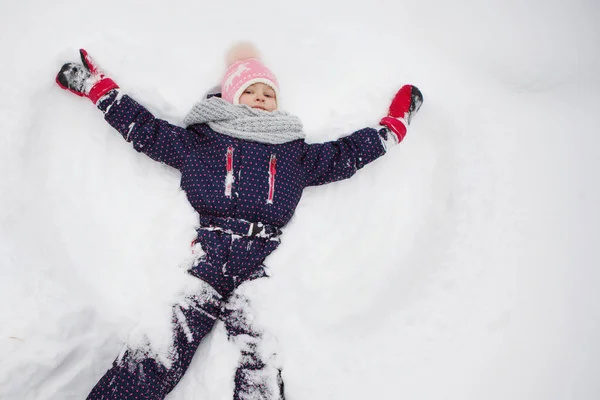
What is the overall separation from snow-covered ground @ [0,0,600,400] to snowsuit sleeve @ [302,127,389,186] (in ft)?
0.34

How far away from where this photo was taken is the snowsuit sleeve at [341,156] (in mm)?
1623

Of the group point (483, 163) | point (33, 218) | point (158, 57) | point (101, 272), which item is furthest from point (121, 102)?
point (483, 163)

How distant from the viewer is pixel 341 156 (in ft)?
5.35

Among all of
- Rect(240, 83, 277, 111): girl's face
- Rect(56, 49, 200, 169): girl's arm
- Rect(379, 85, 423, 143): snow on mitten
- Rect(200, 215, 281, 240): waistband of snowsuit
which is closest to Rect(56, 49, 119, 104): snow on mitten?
Rect(56, 49, 200, 169): girl's arm

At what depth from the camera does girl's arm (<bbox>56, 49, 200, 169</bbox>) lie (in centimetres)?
154

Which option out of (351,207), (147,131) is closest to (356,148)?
(351,207)

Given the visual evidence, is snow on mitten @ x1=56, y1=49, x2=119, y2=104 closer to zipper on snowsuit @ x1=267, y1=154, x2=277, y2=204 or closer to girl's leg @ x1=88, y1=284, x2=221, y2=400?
zipper on snowsuit @ x1=267, y1=154, x2=277, y2=204

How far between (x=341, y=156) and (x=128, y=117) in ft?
2.52

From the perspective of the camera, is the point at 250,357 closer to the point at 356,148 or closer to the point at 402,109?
the point at 356,148

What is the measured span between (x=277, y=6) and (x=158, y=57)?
51cm

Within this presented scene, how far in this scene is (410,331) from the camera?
155 centimetres

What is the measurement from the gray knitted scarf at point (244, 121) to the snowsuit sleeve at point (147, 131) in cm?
9

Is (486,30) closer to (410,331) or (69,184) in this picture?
(410,331)

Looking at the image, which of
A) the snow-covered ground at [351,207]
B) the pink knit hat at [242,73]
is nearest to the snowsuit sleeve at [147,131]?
the snow-covered ground at [351,207]
